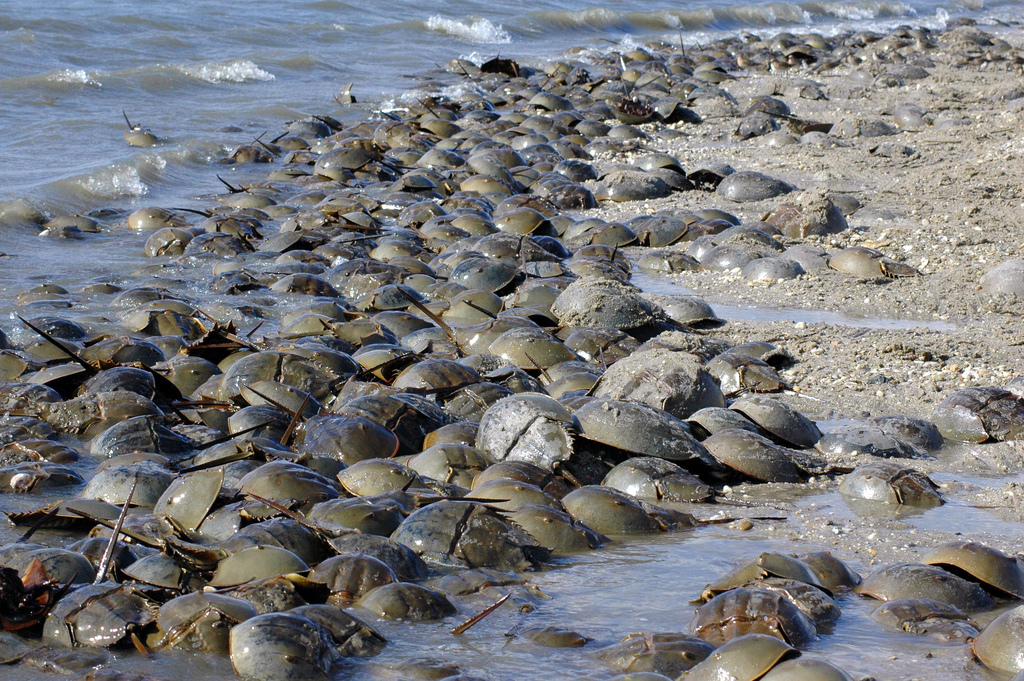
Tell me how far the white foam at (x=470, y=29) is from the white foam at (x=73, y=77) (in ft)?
20.9

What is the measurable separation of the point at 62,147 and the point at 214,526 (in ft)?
21.4

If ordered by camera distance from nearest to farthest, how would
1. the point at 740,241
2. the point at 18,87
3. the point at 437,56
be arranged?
the point at 740,241 < the point at 18,87 < the point at 437,56

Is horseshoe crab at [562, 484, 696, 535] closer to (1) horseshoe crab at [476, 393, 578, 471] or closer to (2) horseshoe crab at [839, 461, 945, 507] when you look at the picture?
(1) horseshoe crab at [476, 393, 578, 471]

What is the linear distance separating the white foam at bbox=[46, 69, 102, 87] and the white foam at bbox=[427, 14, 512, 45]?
6.38m

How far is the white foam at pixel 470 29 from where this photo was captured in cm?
1529

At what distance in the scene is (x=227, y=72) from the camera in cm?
1120

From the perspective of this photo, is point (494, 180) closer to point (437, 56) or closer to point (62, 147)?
point (62, 147)

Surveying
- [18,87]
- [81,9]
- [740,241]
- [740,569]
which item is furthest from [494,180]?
[81,9]

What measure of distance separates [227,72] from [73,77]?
1805mm

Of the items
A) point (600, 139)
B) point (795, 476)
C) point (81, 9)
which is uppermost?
point (81, 9)

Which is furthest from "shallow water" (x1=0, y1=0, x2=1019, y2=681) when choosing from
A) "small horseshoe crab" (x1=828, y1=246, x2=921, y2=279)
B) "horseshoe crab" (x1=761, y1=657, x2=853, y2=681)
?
"small horseshoe crab" (x1=828, y1=246, x2=921, y2=279)

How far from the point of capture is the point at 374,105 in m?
10.4

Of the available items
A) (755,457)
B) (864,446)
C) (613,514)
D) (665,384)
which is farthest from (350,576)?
(864,446)

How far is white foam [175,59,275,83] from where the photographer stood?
10953 millimetres
